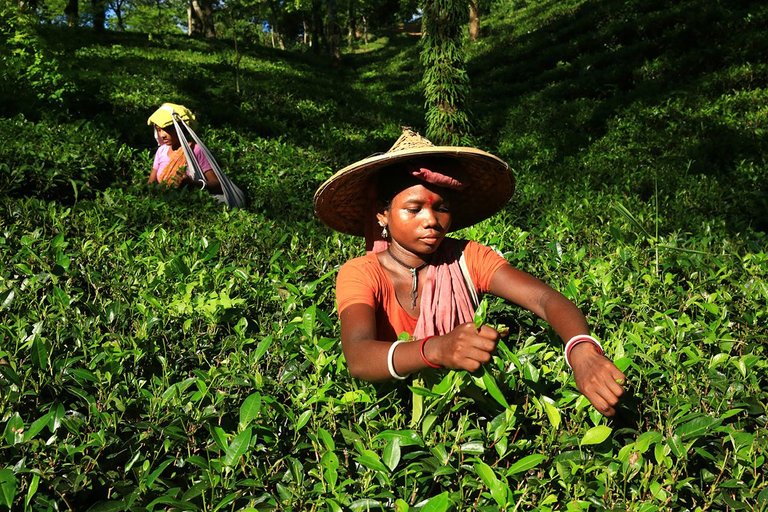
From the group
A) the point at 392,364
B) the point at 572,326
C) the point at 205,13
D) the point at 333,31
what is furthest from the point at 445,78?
the point at 205,13

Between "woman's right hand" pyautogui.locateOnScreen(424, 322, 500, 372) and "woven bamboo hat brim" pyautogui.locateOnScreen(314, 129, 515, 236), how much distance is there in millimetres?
906

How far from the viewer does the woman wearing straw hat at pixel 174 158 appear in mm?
6734

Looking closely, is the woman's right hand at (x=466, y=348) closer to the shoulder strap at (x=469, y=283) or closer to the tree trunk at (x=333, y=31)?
the shoulder strap at (x=469, y=283)

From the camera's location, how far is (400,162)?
8.43 ft

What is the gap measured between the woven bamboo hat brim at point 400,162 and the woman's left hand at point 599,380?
3.19ft

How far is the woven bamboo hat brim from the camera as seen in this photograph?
8.05 feet

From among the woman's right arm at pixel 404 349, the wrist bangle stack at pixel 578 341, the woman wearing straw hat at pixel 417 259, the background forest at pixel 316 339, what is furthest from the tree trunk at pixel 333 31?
the wrist bangle stack at pixel 578 341

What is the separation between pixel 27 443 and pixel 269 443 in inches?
29.6

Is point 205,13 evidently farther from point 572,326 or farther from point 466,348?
point 466,348

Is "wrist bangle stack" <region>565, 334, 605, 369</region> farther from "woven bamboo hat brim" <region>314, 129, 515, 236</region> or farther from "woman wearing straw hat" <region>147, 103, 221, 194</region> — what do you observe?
"woman wearing straw hat" <region>147, 103, 221, 194</region>

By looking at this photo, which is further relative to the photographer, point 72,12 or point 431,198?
point 72,12

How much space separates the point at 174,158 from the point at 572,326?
19.4ft

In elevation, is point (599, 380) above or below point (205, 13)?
below

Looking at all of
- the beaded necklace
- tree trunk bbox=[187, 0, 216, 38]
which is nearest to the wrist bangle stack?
the beaded necklace
